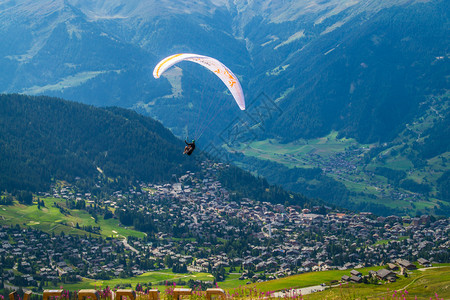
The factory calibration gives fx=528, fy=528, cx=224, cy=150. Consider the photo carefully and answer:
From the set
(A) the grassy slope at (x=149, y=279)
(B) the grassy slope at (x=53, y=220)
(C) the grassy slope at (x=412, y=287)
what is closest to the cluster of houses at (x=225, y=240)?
(A) the grassy slope at (x=149, y=279)

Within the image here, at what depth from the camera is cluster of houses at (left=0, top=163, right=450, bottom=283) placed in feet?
360

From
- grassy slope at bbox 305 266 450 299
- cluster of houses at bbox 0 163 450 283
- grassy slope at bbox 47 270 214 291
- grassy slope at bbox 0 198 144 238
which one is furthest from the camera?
grassy slope at bbox 0 198 144 238

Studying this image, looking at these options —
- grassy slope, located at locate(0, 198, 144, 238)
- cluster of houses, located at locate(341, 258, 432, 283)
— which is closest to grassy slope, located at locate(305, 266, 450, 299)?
cluster of houses, located at locate(341, 258, 432, 283)

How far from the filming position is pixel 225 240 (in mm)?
138125

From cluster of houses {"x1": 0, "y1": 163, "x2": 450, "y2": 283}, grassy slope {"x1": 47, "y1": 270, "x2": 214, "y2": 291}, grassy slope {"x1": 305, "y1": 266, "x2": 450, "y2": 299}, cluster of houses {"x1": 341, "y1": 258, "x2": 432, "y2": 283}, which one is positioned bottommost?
grassy slope {"x1": 305, "y1": 266, "x2": 450, "y2": 299}

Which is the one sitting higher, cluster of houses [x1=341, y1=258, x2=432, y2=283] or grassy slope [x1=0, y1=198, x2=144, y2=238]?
grassy slope [x1=0, y1=198, x2=144, y2=238]

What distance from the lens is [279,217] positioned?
162m

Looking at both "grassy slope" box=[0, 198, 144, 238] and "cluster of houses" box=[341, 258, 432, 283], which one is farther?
"grassy slope" box=[0, 198, 144, 238]

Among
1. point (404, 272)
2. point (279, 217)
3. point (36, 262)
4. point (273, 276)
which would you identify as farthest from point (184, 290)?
point (279, 217)

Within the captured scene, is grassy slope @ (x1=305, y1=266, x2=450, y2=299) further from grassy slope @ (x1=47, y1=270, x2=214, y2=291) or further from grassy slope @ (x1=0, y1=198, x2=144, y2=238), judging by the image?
grassy slope @ (x1=0, y1=198, x2=144, y2=238)

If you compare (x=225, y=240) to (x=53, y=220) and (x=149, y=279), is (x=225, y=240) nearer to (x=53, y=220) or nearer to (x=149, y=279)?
(x=149, y=279)

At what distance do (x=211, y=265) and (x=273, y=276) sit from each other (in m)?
15.8

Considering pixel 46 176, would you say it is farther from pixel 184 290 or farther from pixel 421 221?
pixel 184 290

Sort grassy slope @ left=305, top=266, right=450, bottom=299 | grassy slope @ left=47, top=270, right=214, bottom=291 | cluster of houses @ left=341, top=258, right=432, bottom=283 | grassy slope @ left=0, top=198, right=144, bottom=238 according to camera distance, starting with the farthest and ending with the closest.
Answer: grassy slope @ left=0, top=198, right=144, bottom=238 < grassy slope @ left=47, top=270, right=214, bottom=291 < cluster of houses @ left=341, top=258, right=432, bottom=283 < grassy slope @ left=305, top=266, right=450, bottom=299
